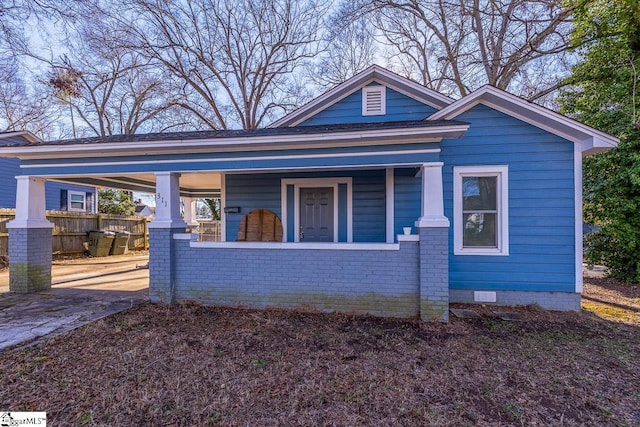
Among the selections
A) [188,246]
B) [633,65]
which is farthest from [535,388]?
[633,65]

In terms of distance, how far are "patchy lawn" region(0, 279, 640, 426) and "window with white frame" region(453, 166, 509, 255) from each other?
151cm

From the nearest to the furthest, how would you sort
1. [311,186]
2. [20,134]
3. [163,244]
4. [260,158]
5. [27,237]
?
[260,158]
[163,244]
[27,237]
[311,186]
[20,134]

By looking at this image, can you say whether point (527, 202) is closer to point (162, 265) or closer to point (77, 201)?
point (162, 265)

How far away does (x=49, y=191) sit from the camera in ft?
43.3

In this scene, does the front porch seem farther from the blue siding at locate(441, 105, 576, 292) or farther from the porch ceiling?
the blue siding at locate(441, 105, 576, 292)

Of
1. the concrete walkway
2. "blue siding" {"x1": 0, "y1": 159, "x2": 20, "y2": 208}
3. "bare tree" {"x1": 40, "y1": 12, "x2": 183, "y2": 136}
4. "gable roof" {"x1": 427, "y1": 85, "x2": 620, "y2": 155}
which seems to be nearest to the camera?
the concrete walkway

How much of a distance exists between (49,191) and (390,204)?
1470cm

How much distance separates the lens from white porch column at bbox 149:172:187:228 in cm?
525

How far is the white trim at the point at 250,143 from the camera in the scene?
14.8 feet

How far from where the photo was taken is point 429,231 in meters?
4.59

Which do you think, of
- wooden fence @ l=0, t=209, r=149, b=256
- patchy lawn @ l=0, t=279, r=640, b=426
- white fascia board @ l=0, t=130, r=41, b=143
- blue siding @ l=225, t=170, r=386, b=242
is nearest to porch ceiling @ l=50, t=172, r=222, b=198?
blue siding @ l=225, t=170, r=386, b=242

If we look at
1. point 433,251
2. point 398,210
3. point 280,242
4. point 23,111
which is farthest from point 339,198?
point 23,111

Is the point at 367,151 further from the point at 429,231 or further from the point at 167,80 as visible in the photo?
the point at 167,80

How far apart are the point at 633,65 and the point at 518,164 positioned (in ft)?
16.1
